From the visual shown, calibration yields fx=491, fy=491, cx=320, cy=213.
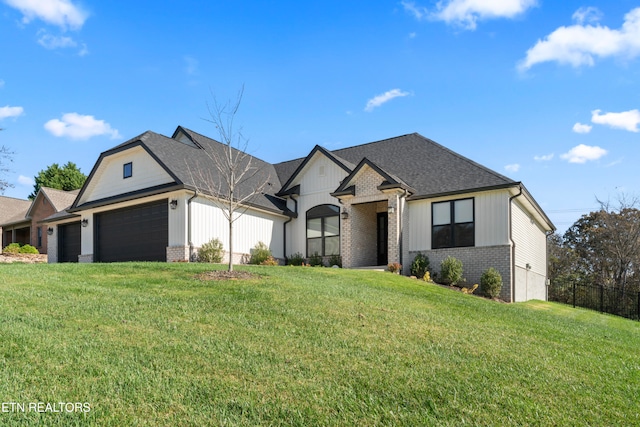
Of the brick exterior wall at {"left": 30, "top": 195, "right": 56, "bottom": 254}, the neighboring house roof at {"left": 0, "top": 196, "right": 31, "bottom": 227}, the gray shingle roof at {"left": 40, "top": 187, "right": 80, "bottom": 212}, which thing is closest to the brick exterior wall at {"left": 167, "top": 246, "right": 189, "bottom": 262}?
the gray shingle roof at {"left": 40, "top": 187, "right": 80, "bottom": 212}

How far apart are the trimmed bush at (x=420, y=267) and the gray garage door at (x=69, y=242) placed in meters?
16.7

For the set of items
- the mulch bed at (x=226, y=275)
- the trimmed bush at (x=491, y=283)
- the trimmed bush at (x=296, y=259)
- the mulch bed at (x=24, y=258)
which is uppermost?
the mulch bed at (x=226, y=275)

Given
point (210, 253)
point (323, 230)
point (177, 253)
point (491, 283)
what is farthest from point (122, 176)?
point (491, 283)

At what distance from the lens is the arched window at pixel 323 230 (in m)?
20.3

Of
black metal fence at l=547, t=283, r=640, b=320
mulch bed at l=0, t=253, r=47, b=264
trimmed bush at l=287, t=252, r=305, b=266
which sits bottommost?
black metal fence at l=547, t=283, r=640, b=320

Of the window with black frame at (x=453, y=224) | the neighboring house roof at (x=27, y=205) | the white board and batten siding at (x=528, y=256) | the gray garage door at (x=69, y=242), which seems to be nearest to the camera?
the window with black frame at (x=453, y=224)

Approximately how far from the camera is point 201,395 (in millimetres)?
4824

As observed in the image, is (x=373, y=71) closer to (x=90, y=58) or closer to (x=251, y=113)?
(x=251, y=113)

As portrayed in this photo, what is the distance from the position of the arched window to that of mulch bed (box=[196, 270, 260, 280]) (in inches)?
327

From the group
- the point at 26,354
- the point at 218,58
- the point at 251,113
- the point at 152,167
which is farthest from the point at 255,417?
the point at 152,167

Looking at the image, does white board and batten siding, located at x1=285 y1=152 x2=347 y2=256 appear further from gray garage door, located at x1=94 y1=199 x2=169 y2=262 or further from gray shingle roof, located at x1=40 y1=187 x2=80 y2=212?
gray shingle roof, located at x1=40 y1=187 x2=80 y2=212

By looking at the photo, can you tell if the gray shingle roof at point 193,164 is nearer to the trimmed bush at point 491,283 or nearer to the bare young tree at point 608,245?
the trimmed bush at point 491,283

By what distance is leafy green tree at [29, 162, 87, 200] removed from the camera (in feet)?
159

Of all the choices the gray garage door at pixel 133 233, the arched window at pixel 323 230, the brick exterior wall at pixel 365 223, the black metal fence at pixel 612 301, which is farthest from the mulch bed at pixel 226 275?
the black metal fence at pixel 612 301
